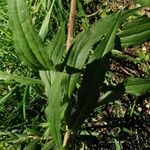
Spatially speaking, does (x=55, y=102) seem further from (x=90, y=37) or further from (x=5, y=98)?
(x=5, y=98)

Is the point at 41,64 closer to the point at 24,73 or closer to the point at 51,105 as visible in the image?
the point at 51,105

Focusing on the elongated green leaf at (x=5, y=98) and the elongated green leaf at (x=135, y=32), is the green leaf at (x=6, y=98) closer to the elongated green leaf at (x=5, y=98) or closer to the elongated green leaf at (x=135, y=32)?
the elongated green leaf at (x=5, y=98)

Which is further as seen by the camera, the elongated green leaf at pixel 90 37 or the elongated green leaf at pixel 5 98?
the elongated green leaf at pixel 5 98

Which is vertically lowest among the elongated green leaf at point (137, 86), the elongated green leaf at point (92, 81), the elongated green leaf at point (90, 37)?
the elongated green leaf at point (137, 86)

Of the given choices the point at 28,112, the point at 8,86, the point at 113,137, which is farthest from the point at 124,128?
the point at 8,86

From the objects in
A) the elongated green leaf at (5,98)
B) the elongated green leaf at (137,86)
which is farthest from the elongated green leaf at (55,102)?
the elongated green leaf at (5,98)

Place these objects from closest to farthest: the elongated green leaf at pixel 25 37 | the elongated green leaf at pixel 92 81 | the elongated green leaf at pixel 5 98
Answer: the elongated green leaf at pixel 25 37 → the elongated green leaf at pixel 92 81 → the elongated green leaf at pixel 5 98

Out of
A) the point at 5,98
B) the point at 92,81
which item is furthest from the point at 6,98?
the point at 92,81
